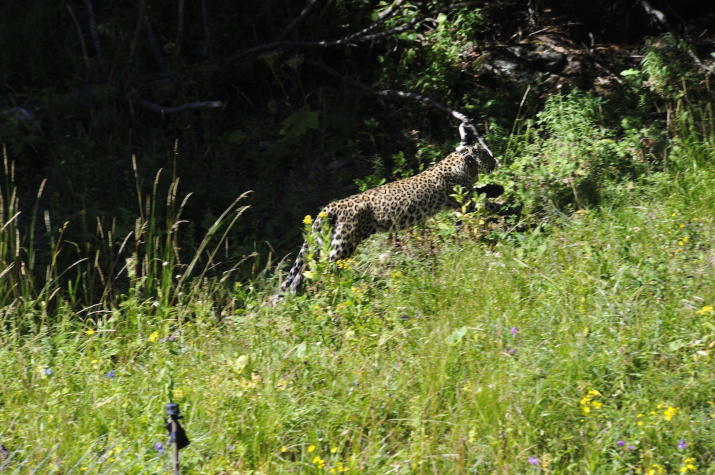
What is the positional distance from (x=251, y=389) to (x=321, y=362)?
1.57 ft

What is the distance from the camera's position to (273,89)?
9.73 m

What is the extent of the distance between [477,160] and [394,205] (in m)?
1.29

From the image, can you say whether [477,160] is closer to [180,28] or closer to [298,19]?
[298,19]

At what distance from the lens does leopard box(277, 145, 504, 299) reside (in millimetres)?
6484

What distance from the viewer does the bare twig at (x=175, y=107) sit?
28.1 ft

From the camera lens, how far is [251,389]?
410 cm

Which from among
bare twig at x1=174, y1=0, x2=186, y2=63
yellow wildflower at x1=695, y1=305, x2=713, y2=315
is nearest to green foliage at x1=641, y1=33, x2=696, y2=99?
yellow wildflower at x1=695, y1=305, x2=713, y2=315

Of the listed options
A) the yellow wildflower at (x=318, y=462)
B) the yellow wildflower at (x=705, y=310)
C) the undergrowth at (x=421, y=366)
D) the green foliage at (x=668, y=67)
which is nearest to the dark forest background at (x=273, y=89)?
the green foliage at (x=668, y=67)

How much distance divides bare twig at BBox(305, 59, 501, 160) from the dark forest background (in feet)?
0.17

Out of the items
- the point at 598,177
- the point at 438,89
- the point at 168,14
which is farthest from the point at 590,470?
the point at 168,14

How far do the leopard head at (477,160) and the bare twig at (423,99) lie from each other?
61 millimetres

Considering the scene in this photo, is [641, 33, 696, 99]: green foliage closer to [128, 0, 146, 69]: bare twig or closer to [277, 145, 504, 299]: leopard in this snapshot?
[277, 145, 504, 299]: leopard

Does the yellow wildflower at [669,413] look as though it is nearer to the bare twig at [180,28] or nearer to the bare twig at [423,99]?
the bare twig at [423,99]

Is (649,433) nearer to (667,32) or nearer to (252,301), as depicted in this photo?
(252,301)
